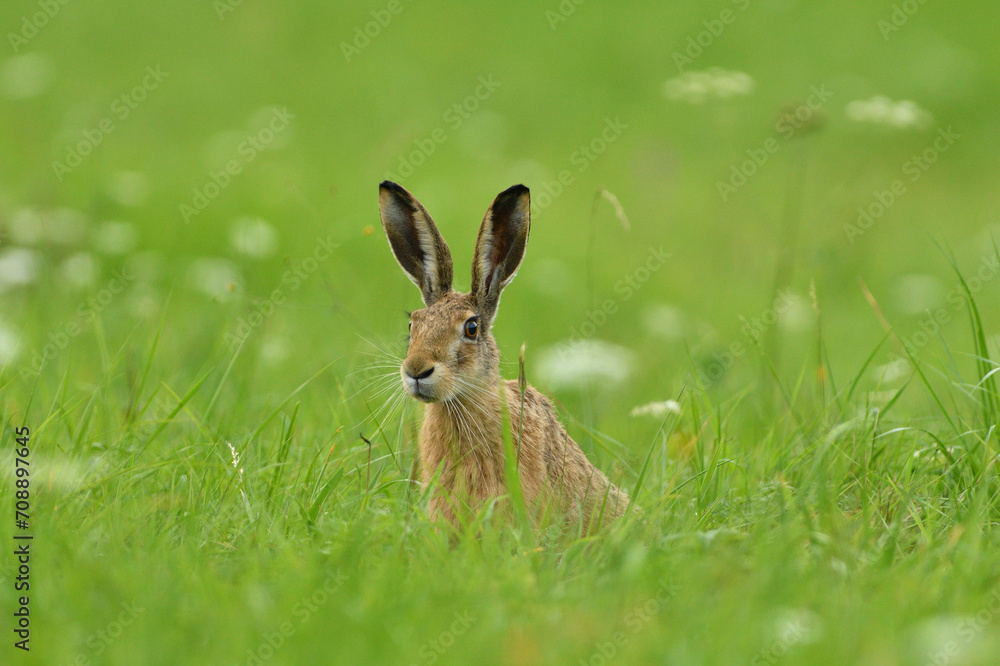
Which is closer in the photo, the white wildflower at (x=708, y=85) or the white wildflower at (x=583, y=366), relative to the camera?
the white wildflower at (x=708, y=85)

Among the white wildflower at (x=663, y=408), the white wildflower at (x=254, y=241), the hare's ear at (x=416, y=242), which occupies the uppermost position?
the white wildflower at (x=254, y=241)

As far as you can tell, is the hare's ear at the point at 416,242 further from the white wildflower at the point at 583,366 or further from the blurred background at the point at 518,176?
the white wildflower at the point at 583,366

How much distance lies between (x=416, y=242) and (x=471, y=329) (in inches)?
22.9

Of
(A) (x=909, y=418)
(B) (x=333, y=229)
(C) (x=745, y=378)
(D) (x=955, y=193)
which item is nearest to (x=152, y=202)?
(B) (x=333, y=229)

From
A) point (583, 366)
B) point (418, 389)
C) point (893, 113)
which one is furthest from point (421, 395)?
point (893, 113)

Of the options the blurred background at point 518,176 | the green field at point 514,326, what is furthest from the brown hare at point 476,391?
the blurred background at point 518,176

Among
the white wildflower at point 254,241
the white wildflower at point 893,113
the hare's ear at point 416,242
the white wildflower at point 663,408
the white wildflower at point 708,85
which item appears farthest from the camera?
the white wildflower at point 254,241

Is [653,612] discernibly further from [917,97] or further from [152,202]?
[917,97]

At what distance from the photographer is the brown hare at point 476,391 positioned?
15.9 ft

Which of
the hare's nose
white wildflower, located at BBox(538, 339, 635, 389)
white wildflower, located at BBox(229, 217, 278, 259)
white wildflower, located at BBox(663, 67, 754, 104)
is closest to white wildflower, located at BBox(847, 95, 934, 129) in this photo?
white wildflower, located at BBox(663, 67, 754, 104)

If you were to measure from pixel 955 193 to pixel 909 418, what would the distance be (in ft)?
41.4

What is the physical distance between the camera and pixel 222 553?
12.8 feet

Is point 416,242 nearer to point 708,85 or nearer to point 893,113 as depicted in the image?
point 708,85

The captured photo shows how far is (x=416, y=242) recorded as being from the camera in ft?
18.1
